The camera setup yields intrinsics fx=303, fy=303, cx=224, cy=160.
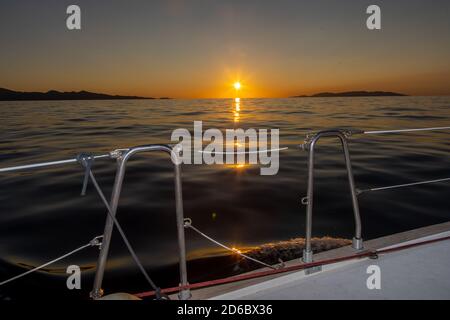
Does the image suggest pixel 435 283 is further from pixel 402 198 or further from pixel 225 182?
pixel 225 182

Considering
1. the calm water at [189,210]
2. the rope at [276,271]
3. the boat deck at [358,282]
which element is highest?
the rope at [276,271]

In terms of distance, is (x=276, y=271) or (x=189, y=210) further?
(x=189, y=210)

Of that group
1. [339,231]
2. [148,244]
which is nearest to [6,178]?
[148,244]

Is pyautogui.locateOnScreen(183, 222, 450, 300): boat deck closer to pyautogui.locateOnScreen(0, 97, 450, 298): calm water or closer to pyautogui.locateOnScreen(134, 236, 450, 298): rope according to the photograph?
pyautogui.locateOnScreen(134, 236, 450, 298): rope

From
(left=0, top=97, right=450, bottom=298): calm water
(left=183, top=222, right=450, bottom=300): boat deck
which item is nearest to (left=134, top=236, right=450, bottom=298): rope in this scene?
(left=183, top=222, right=450, bottom=300): boat deck

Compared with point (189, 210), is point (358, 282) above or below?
above

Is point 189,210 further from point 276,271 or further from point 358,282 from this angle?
point 358,282

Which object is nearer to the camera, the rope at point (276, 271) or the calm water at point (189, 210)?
the rope at point (276, 271)

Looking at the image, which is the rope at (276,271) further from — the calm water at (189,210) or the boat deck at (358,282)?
the calm water at (189,210)

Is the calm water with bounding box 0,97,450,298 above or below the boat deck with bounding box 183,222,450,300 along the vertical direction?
below

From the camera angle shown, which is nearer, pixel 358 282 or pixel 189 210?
pixel 358 282

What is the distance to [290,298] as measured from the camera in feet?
6.67

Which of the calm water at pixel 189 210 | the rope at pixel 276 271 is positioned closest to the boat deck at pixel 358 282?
the rope at pixel 276 271

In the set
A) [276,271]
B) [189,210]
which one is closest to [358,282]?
[276,271]
